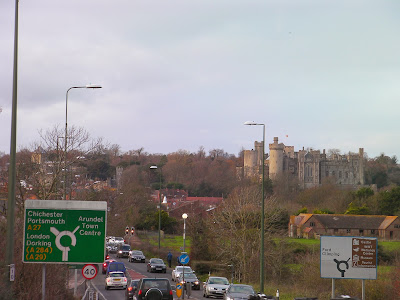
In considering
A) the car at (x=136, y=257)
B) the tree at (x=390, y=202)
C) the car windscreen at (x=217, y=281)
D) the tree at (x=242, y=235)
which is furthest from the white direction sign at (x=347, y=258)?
the tree at (x=390, y=202)

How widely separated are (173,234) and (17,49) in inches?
3011

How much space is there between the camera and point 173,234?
91.2m

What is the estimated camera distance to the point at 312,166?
635ft

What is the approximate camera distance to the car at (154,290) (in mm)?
23688

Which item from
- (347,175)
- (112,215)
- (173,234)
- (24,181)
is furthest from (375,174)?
(24,181)

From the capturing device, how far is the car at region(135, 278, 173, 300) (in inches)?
933

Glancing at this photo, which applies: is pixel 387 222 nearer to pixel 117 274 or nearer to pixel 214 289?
pixel 117 274

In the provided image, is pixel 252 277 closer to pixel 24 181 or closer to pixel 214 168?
pixel 24 181

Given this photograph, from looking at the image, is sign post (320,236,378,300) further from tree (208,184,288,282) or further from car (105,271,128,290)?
tree (208,184,288,282)

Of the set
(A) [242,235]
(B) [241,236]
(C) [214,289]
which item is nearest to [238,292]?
(C) [214,289]

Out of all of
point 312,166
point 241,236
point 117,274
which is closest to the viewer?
point 117,274

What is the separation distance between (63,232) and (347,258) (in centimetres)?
1458

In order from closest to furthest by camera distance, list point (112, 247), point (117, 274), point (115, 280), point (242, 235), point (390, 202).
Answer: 1. point (115, 280)
2. point (117, 274)
3. point (242, 235)
4. point (112, 247)
5. point (390, 202)

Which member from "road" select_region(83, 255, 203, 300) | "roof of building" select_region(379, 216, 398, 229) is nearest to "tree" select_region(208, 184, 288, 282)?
"road" select_region(83, 255, 203, 300)
